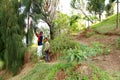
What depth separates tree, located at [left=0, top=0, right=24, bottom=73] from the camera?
43.9 ft

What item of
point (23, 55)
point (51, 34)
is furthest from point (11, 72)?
point (51, 34)

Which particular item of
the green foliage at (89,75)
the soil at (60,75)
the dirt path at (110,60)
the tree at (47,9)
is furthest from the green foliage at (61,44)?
the green foliage at (89,75)

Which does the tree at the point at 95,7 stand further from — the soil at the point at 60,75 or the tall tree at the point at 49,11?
the soil at the point at 60,75

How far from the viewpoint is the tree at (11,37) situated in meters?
13.4

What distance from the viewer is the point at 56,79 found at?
805cm

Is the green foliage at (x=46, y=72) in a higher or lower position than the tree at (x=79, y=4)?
lower

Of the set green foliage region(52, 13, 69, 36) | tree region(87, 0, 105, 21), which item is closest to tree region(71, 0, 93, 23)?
tree region(87, 0, 105, 21)

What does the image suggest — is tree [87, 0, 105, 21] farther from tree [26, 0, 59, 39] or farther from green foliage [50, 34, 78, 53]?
green foliage [50, 34, 78, 53]

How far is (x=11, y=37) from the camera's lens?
13430 millimetres

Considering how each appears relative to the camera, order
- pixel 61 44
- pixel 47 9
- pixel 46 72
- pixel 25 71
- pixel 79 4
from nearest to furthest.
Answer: pixel 46 72, pixel 25 71, pixel 61 44, pixel 47 9, pixel 79 4

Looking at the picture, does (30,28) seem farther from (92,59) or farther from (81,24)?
(81,24)

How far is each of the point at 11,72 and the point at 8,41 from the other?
152cm

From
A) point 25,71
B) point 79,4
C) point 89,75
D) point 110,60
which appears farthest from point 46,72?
point 79,4

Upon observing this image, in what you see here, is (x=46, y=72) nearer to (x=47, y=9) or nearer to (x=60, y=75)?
(x=60, y=75)
